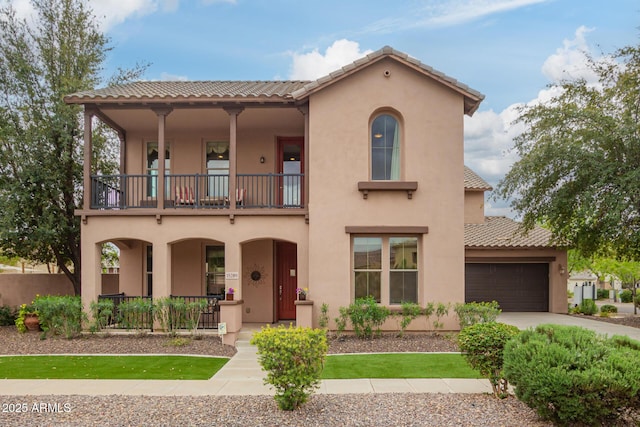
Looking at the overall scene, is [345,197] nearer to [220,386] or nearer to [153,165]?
[220,386]

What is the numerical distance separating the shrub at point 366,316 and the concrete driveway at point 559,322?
209 inches

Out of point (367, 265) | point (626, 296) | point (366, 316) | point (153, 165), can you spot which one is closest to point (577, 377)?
point (366, 316)

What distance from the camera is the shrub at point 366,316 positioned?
40.9 ft

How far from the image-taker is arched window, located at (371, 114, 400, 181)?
44.0 feet

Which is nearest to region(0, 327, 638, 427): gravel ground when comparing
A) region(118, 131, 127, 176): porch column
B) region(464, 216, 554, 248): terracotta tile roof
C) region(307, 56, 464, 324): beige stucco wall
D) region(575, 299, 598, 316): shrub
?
region(307, 56, 464, 324): beige stucco wall

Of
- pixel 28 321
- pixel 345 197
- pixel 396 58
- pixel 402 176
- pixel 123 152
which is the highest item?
pixel 396 58

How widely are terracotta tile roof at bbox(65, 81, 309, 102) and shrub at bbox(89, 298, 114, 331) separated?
18.0 feet

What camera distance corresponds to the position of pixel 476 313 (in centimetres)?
1250

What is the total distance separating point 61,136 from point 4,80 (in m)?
2.86

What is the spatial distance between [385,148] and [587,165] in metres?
7.21

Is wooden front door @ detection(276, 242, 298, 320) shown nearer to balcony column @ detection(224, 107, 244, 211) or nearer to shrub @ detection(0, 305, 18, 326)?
balcony column @ detection(224, 107, 244, 211)

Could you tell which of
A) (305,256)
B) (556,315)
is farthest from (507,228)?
(305,256)

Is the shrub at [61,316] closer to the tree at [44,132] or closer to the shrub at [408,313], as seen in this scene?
the tree at [44,132]

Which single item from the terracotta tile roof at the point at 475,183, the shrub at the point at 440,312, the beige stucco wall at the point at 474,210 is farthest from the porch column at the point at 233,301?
the beige stucco wall at the point at 474,210
